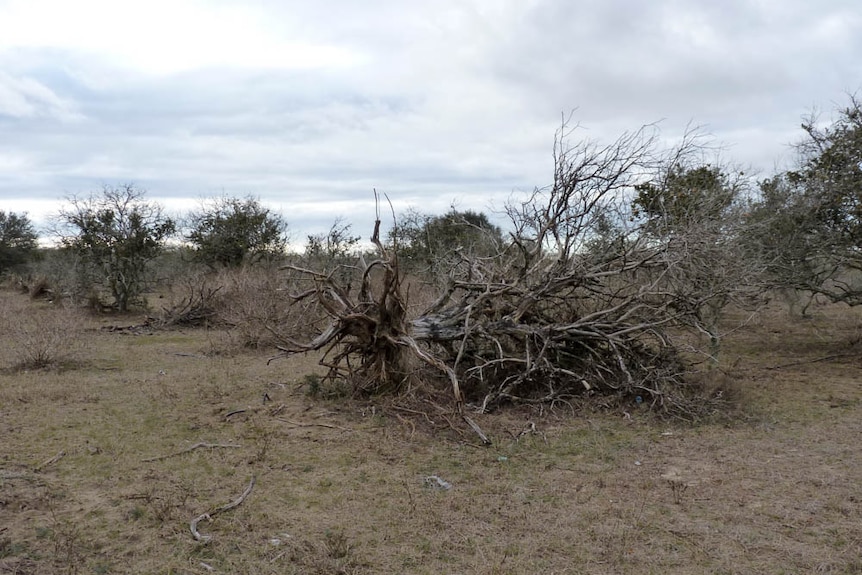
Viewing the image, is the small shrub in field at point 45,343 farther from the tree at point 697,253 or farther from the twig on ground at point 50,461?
the tree at point 697,253

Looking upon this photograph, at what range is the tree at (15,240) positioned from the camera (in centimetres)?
2905

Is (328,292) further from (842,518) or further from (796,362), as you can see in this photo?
(796,362)

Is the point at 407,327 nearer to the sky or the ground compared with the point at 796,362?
nearer to the sky

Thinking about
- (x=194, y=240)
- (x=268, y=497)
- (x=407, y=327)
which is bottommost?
(x=268, y=497)

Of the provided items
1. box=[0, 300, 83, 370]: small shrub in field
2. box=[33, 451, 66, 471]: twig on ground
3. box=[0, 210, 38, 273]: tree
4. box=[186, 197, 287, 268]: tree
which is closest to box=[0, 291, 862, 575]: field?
box=[33, 451, 66, 471]: twig on ground

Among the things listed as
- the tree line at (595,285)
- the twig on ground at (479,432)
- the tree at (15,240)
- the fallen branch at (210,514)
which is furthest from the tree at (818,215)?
the tree at (15,240)

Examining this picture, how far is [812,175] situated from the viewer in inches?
389

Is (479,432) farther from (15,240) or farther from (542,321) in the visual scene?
(15,240)

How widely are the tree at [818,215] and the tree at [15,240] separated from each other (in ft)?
102

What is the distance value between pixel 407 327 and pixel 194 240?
15345 millimetres

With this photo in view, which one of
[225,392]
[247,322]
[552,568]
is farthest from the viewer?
[247,322]

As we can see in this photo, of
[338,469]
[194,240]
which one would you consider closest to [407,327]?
[338,469]

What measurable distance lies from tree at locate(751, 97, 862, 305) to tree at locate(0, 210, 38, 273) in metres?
30.9

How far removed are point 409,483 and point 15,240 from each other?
107 ft
